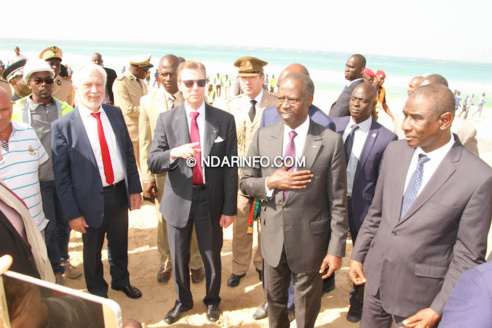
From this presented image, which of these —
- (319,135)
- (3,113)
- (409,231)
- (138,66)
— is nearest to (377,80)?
(138,66)

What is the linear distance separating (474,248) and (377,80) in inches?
274

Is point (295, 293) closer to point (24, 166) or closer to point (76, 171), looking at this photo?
point (76, 171)

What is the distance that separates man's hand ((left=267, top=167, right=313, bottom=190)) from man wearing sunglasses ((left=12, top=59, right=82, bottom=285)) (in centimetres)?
280

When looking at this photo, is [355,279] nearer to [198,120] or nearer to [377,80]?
[198,120]

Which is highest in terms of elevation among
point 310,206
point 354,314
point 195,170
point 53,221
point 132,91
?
point 132,91

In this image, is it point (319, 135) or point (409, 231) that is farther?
point (319, 135)

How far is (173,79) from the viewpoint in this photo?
4.35 metres

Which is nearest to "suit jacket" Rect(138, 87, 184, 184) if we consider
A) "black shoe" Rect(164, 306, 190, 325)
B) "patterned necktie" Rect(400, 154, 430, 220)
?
"black shoe" Rect(164, 306, 190, 325)

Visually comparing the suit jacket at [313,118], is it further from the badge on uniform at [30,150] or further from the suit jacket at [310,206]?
the badge on uniform at [30,150]

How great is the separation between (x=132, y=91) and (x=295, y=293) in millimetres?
4489

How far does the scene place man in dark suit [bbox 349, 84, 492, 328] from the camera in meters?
1.98

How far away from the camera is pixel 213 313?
3.62 meters

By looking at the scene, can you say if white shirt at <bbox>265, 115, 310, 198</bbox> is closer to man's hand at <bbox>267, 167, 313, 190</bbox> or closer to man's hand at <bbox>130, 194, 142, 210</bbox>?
man's hand at <bbox>267, 167, 313, 190</bbox>

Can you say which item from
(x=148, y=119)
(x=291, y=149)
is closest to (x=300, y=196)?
(x=291, y=149)
